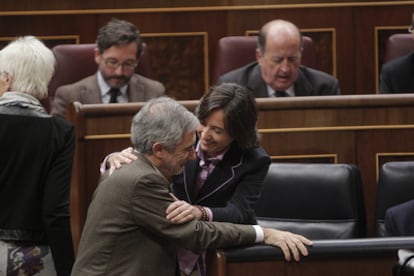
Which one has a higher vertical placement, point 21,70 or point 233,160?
point 21,70

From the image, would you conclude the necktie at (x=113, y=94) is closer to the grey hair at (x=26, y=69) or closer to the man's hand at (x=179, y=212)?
the grey hair at (x=26, y=69)

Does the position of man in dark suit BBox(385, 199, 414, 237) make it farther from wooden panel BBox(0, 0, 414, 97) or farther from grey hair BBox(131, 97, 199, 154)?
wooden panel BBox(0, 0, 414, 97)

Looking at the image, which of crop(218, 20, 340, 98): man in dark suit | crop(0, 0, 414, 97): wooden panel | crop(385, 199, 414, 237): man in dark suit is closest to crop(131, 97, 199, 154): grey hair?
crop(385, 199, 414, 237): man in dark suit

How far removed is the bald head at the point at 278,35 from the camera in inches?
125

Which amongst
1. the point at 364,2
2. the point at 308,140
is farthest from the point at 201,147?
the point at 364,2

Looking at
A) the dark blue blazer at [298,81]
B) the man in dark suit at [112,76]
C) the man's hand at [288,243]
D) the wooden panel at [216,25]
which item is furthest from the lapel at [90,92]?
the man's hand at [288,243]

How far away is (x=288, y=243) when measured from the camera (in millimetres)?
1862

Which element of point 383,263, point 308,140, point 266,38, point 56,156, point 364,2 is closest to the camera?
point 383,263

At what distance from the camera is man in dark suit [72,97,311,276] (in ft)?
6.00

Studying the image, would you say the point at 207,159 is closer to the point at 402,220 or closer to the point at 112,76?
the point at 402,220

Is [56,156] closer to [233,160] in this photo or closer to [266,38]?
[233,160]

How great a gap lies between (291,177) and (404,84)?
35.0 inches

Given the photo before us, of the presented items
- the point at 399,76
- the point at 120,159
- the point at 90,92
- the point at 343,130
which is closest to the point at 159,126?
the point at 120,159

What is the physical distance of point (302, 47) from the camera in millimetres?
3281
